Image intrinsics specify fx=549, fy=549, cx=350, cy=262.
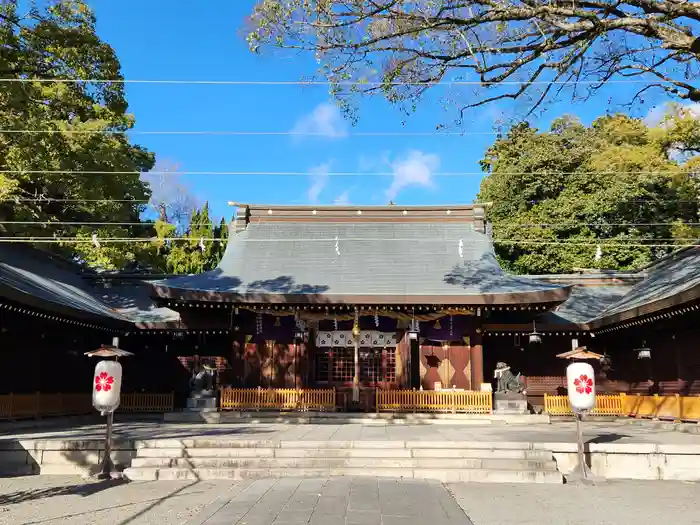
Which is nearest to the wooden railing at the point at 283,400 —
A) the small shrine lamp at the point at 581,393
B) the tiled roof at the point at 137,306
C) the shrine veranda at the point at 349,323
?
the shrine veranda at the point at 349,323

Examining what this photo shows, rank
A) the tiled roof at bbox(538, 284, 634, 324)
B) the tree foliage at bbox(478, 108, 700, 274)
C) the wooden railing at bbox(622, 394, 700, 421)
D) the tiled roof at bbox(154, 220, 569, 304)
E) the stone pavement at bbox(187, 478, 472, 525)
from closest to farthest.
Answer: the stone pavement at bbox(187, 478, 472, 525)
the wooden railing at bbox(622, 394, 700, 421)
the tiled roof at bbox(154, 220, 569, 304)
the tiled roof at bbox(538, 284, 634, 324)
the tree foliage at bbox(478, 108, 700, 274)

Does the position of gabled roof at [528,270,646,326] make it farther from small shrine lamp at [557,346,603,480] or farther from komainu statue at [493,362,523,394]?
small shrine lamp at [557,346,603,480]

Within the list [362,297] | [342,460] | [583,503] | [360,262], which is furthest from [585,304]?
[342,460]

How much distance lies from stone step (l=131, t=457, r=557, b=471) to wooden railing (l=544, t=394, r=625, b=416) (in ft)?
26.7

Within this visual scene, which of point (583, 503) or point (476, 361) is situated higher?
point (476, 361)

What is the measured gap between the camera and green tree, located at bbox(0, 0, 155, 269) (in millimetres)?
14664

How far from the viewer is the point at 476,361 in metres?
16.5

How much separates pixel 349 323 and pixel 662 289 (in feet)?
29.3

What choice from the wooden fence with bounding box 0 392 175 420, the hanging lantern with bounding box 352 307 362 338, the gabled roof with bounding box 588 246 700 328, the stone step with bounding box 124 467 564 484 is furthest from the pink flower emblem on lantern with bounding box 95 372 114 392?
the gabled roof with bounding box 588 246 700 328

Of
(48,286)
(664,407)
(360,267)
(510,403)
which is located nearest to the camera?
(664,407)

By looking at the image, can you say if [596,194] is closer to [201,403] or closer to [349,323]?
[349,323]

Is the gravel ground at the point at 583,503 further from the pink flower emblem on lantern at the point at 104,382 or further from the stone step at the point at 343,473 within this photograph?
the pink flower emblem on lantern at the point at 104,382

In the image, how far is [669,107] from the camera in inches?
1075

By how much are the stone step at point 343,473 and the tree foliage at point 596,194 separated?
56.7ft
